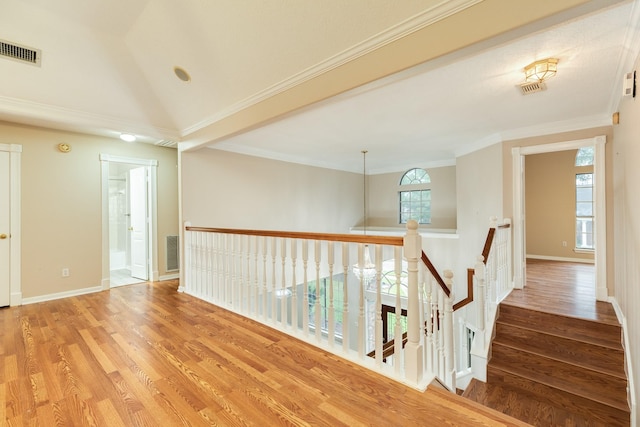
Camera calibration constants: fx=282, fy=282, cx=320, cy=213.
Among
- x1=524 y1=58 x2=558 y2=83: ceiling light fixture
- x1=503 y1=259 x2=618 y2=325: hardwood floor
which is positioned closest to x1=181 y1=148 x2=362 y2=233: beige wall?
x1=503 y1=259 x2=618 y2=325: hardwood floor

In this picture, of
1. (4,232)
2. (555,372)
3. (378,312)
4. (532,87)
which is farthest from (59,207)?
(555,372)

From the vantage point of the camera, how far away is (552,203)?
6.21m

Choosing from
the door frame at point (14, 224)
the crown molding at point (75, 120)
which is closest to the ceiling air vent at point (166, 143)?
the crown molding at point (75, 120)

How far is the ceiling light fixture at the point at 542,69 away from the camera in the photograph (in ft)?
7.62

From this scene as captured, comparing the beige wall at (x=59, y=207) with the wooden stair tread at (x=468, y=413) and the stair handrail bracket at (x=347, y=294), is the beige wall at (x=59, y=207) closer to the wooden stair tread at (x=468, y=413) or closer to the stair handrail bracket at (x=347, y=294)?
the stair handrail bracket at (x=347, y=294)

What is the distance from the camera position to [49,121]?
3.42 meters

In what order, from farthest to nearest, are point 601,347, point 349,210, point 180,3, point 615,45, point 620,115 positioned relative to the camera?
1. point 349,210
2. point 620,115
3. point 601,347
4. point 180,3
5. point 615,45

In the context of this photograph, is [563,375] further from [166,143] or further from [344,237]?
[166,143]

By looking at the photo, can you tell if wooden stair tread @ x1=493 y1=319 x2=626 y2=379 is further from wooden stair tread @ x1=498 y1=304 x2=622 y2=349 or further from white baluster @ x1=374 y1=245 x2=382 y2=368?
white baluster @ x1=374 y1=245 x2=382 y2=368

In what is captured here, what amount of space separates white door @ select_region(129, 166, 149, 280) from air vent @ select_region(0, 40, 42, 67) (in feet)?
7.06

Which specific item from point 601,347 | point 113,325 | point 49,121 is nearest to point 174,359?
point 113,325

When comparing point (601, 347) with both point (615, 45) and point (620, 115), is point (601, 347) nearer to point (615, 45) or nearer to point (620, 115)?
point (620, 115)

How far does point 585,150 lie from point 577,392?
5487mm

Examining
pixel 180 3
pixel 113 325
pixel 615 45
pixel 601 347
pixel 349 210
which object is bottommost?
pixel 601 347
